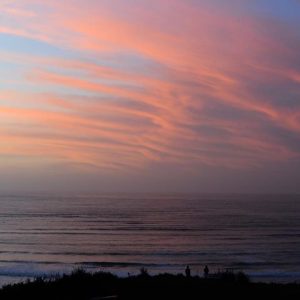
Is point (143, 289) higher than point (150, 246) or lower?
higher

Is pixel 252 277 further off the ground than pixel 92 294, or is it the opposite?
pixel 92 294

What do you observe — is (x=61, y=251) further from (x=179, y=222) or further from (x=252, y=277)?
(x=179, y=222)

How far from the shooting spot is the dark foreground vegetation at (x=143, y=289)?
17391 millimetres

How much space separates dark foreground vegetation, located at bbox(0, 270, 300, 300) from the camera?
17391 mm

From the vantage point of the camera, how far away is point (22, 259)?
141ft

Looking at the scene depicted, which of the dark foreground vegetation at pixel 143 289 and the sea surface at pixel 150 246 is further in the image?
the sea surface at pixel 150 246

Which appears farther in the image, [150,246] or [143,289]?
[150,246]

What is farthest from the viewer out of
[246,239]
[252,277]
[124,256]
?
[246,239]

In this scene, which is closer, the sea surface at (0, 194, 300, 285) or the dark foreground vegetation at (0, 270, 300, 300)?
the dark foreground vegetation at (0, 270, 300, 300)

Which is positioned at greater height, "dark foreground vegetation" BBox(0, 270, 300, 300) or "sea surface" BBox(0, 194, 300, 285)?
"dark foreground vegetation" BBox(0, 270, 300, 300)

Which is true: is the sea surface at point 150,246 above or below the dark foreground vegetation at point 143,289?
below

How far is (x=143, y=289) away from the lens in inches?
724

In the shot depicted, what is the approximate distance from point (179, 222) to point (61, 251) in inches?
1387

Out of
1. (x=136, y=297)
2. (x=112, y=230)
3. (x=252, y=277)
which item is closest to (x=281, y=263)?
(x=252, y=277)
